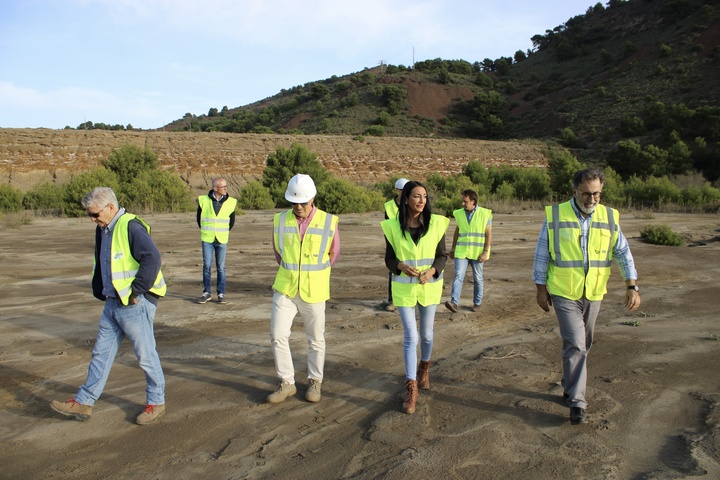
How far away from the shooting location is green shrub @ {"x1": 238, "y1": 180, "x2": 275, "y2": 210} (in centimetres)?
3257

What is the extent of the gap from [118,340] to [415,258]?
2.62 m

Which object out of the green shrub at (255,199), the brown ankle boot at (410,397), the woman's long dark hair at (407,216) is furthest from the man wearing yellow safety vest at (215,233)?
the green shrub at (255,199)

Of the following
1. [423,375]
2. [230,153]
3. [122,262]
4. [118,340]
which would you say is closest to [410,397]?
[423,375]

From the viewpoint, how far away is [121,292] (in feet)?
14.9

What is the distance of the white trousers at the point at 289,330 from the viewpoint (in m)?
5.10

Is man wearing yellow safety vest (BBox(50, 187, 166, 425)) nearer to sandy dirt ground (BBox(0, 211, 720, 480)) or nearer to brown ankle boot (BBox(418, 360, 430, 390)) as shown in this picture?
sandy dirt ground (BBox(0, 211, 720, 480))

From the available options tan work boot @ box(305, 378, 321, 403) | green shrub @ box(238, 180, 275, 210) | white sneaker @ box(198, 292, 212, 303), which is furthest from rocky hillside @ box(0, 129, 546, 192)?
tan work boot @ box(305, 378, 321, 403)

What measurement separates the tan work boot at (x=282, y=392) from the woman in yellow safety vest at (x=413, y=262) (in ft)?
3.48

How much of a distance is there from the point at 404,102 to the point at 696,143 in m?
43.7

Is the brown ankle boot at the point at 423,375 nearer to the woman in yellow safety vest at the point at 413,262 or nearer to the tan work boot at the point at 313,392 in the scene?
the woman in yellow safety vest at the point at 413,262

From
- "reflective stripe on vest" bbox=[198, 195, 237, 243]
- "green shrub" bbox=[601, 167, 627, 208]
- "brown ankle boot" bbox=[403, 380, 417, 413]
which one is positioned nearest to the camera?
"brown ankle boot" bbox=[403, 380, 417, 413]

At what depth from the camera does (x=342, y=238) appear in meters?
18.7

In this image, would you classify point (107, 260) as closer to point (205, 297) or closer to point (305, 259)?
point (305, 259)

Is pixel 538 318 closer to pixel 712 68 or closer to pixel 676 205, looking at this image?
pixel 676 205
